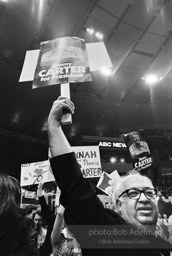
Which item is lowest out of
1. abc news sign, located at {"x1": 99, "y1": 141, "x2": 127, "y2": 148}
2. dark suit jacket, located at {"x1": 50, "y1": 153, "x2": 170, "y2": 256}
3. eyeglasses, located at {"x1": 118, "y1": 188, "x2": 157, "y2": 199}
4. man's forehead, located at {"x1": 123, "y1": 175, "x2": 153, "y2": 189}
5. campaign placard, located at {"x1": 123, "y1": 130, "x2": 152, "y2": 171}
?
dark suit jacket, located at {"x1": 50, "y1": 153, "x2": 170, "y2": 256}

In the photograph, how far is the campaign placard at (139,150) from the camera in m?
6.21

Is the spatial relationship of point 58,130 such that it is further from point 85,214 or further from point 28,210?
point 28,210

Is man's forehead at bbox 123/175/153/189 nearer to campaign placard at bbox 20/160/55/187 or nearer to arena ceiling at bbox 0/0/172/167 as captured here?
campaign placard at bbox 20/160/55/187

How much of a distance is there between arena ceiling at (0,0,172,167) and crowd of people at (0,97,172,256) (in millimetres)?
8842

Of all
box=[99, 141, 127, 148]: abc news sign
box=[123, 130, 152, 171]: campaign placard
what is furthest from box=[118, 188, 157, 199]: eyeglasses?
box=[99, 141, 127, 148]: abc news sign

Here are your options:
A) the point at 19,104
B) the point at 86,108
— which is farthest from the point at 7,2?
the point at 86,108

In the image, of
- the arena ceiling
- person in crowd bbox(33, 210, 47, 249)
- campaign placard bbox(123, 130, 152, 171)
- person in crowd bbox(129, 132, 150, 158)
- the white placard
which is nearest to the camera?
the white placard

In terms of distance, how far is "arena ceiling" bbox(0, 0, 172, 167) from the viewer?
32.8 feet

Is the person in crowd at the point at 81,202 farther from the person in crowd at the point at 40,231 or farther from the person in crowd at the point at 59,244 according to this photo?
the person in crowd at the point at 40,231

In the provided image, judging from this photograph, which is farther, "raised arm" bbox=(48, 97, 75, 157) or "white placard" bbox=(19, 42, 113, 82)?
"white placard" bbox=(19, 42, 113, 82)

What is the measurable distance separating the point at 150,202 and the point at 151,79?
1337cm

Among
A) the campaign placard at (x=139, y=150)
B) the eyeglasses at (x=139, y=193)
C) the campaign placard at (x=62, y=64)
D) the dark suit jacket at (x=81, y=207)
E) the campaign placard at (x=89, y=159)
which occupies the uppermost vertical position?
the campaign placard at (x=139, y=150)

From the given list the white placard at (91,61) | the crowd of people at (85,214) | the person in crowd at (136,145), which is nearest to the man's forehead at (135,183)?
the crowd of people at (85,214)

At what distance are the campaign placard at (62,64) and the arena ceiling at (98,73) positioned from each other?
7664 mm
